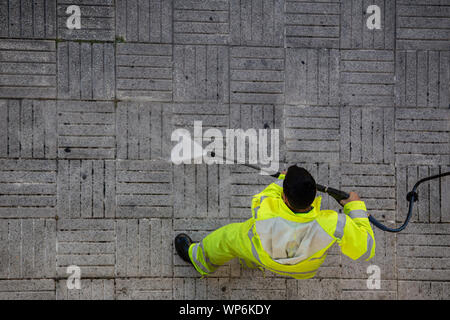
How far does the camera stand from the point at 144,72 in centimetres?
459

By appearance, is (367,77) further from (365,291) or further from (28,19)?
(28,19)

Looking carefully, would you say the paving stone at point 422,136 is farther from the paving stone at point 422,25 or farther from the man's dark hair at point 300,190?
the man's dark hair at point 300,190

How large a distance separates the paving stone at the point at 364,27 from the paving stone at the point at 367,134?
2.96 feet

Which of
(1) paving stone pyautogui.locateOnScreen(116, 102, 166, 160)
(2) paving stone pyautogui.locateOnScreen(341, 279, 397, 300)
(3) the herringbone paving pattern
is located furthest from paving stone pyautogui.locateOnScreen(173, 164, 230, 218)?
(2) paving stone pyautogui.locateOnScreen(341, 279, 397, 300)

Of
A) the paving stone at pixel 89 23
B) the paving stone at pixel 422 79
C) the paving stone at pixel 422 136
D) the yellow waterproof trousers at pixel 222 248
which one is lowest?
the yellow waterproof trousers at pixel 222 248

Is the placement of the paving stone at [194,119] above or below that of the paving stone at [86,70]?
below

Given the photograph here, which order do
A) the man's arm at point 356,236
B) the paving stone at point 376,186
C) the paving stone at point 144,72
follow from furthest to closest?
1. the paving stone at point 376,186
2. the paving stone at point 144,72
3. the man's arm at point 356,236

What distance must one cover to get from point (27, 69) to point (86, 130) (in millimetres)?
1123

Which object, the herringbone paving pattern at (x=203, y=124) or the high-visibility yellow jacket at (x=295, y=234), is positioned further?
the herringbone paving pattern at (x=203, y=124)

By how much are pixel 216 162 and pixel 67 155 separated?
6.49 ft

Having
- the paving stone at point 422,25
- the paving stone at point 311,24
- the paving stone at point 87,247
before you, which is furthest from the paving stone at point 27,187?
the paving stone at point 422,25

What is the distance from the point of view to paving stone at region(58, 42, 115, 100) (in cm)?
455

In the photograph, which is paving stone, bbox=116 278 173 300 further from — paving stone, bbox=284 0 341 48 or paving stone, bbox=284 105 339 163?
paving stone, bbox=284 0 341 48

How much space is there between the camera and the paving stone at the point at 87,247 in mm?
4508
